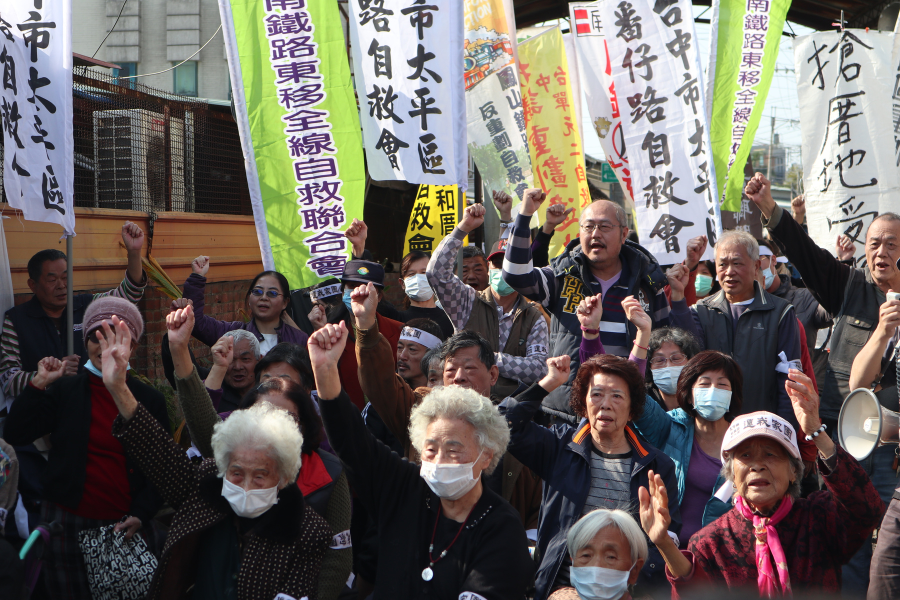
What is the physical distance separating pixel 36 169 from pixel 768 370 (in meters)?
4.53

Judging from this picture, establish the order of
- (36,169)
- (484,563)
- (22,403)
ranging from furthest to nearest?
(36,169) → (22,403) → (484,563)

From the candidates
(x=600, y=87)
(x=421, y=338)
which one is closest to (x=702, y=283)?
(x=600, y=87)

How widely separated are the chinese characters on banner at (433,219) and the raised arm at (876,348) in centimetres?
447

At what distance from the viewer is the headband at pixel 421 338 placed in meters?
4.97

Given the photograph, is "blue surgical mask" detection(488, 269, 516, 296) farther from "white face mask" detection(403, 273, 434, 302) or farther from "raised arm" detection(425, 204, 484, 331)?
"white face mask" detection(403, 273, 434, 302)

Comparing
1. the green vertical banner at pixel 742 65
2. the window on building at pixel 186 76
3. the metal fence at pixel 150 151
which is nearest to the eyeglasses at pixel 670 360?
the green vertical banner at pixel 742 65

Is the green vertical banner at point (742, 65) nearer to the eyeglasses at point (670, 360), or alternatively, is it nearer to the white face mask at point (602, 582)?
the eyeglasses at point (670, 360)

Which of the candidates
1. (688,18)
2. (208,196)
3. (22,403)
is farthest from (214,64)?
(22,403)

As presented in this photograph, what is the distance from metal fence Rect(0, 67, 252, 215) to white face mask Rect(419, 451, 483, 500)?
5.89 meters

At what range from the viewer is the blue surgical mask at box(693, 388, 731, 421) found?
12.7 feet

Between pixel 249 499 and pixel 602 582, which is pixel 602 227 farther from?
pixel 249 499

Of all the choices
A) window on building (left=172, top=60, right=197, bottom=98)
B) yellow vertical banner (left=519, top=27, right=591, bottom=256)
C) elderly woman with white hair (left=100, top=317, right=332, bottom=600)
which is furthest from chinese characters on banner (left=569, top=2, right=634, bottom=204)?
window on building (left=172, top=60, right=197, bottom=98)

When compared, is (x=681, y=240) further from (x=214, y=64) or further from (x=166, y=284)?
(x=214, y=64)

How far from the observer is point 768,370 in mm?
4816
